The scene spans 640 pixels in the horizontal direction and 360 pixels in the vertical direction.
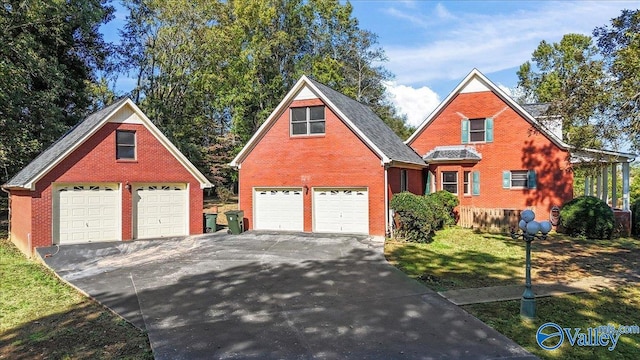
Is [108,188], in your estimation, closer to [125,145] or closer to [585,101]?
[125,145]

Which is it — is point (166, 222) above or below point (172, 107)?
below

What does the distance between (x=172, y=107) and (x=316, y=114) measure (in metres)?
21.8

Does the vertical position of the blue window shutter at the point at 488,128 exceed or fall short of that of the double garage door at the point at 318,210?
it exceeds it

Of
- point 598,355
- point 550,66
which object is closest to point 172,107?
point 598,355

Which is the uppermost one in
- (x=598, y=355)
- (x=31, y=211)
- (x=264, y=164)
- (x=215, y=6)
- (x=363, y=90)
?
(x=215, y=6)

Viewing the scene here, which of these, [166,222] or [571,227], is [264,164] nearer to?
[166,222]

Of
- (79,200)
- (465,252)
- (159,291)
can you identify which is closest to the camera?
(159,291)

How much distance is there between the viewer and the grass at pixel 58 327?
6.69 metres

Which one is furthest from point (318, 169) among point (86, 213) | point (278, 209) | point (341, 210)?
point (86, 213)

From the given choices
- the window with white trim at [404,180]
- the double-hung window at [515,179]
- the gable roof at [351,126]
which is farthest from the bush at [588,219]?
the window with white trim at [404,180]

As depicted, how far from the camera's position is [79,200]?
16328 millimetres

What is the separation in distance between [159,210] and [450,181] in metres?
15.8

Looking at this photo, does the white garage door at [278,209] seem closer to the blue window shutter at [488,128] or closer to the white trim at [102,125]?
the white trim at [102,125]

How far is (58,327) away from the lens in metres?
7.90
